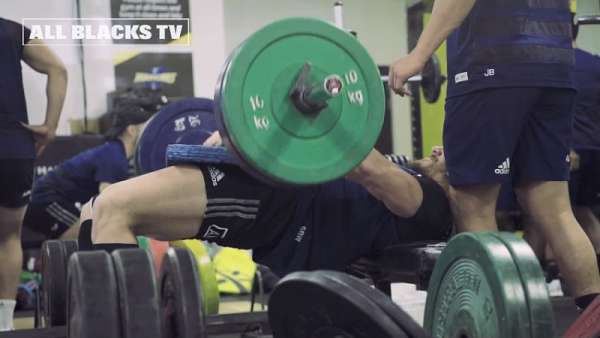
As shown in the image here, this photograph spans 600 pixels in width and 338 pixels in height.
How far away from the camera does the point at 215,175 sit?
5.78 feet

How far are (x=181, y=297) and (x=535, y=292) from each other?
1.80 ft

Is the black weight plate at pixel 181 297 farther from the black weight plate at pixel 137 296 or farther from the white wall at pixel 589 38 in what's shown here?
the white wall at pixel 589 38

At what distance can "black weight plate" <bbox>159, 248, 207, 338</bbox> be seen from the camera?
4.11 feet

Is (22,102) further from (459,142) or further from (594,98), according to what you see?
(594,98)

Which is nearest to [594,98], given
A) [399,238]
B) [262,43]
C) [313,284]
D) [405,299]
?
[405,299]

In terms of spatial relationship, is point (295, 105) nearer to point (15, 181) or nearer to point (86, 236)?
point (86, 236)

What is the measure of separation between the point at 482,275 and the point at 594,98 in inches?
87.1

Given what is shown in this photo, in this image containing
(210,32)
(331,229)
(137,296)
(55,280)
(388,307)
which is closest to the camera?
(388,307)

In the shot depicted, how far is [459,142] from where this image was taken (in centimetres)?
184

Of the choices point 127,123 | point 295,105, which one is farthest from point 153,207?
point 127,123

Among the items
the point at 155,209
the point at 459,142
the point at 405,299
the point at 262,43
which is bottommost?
the point at 405,299

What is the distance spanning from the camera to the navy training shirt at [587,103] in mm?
3111

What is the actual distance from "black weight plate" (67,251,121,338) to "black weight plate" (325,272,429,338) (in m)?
0.32

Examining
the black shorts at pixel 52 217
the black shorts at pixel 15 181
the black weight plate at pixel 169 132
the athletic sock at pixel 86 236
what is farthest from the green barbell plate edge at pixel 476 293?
the black shorts at pixel 52 217
